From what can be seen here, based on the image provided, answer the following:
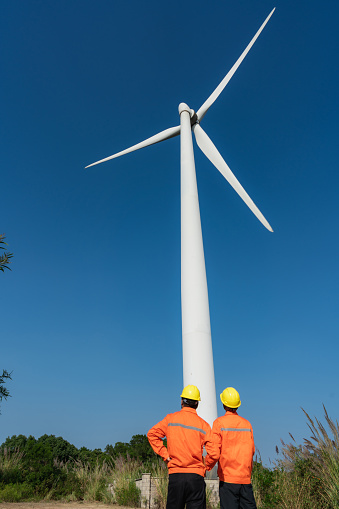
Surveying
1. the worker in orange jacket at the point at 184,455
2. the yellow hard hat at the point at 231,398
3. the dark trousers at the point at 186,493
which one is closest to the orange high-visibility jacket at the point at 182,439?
the worker in orange jacket at the point at 184,455

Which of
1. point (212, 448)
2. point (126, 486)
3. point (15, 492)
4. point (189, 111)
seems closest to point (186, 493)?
point (212, 448)

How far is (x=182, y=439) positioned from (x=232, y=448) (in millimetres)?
990

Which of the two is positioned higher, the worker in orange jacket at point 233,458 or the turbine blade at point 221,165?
the turbine blade at point 221,165

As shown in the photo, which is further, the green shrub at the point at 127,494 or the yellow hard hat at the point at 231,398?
the green shrub at the point at 127,494

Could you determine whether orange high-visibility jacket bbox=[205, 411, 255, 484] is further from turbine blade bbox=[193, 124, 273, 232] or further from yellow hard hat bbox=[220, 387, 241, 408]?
turbine blade bbox=[193, 124, 273, 232]

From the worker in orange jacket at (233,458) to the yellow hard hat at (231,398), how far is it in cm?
31

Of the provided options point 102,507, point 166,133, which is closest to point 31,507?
point 102,507

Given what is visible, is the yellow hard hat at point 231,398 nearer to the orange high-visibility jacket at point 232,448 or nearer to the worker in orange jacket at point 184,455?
the orange high-visibility jacket at point 232,448

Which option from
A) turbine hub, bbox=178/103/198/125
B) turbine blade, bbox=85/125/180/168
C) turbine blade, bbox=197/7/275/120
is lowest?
turbine blade, bbox=85/125/180/168

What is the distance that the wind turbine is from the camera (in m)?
14.2

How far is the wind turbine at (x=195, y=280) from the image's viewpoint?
1417 centimetres

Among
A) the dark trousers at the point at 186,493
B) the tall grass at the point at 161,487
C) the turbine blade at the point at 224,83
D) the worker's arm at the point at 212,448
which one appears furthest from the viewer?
the turbine blade at the point at 224,83

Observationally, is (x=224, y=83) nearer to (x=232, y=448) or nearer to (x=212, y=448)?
(x=232, y=448)

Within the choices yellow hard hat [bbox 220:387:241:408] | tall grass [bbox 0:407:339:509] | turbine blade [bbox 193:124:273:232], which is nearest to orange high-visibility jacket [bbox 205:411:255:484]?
yellow hard hat [bbox 220:387:241:408]
